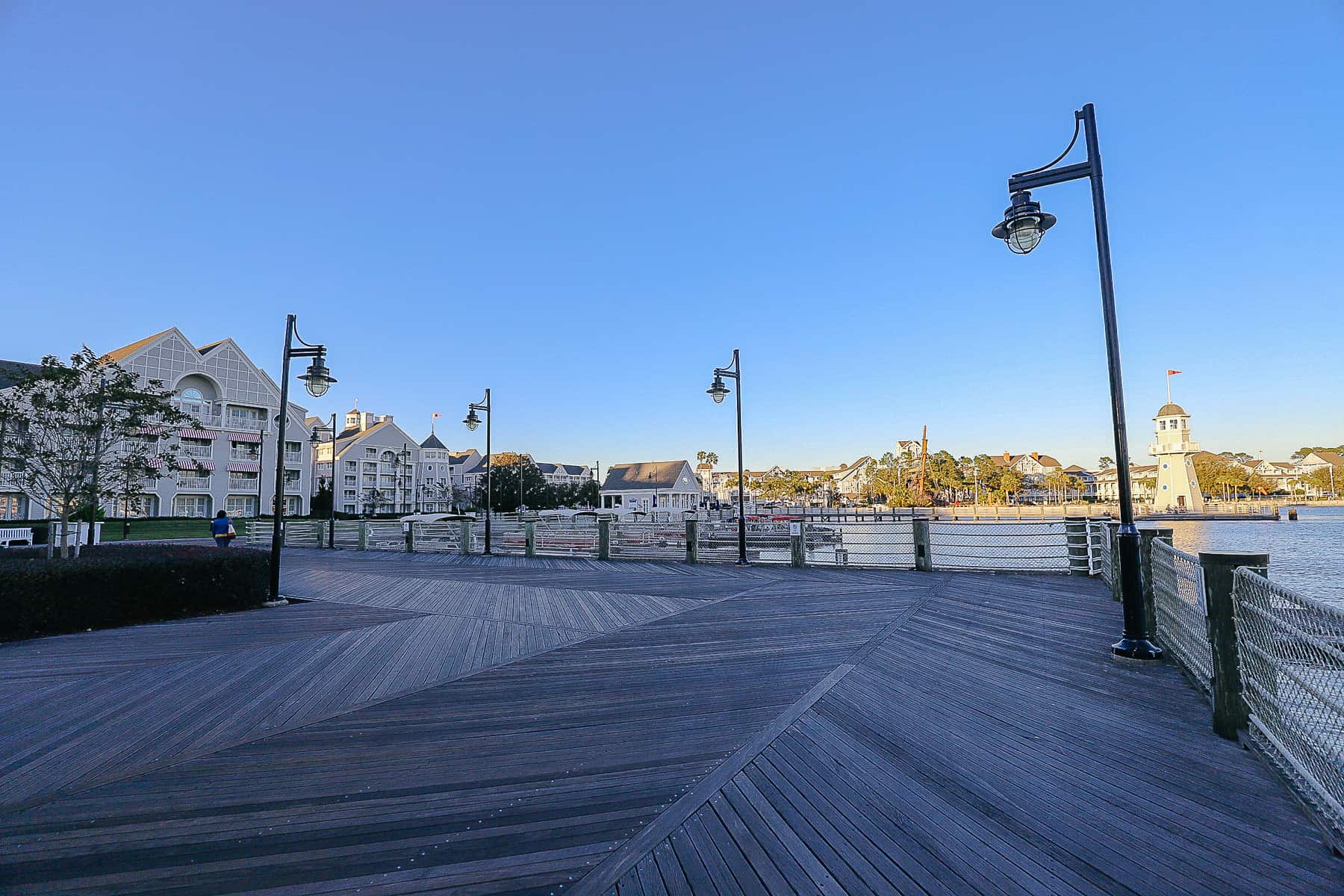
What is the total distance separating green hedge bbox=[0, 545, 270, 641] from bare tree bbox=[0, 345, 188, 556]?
1237mm

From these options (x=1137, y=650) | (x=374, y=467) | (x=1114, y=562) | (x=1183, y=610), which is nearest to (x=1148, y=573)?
(x=1137, y=650)

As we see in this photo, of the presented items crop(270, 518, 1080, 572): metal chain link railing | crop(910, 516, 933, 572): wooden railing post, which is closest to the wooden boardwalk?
crop(910, 516, 933, 572): wooden railing post

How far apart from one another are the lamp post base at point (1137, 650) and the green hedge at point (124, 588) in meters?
11.1

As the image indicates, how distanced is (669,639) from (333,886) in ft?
14.3

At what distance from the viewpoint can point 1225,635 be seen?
3346mm

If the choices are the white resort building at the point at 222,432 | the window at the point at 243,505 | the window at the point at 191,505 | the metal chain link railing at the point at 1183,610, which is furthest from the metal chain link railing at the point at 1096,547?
the window at the point at 243,505

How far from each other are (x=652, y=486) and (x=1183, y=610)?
7357 cm

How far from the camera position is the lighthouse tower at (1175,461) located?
277ft

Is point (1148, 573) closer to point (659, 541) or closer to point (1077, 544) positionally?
point (1077, 544)

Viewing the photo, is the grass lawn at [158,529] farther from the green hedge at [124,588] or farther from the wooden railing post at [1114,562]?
the wooden railing post at [1114,562]

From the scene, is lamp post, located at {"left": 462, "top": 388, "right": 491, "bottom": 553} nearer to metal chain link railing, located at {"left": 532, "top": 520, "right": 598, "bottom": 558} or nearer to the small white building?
metal chain link railing, located at {"left": 532, "top": 520, "right": 598, "bottom": 558}

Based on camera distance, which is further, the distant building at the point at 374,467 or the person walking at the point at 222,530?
the distant building at the point at 374,467

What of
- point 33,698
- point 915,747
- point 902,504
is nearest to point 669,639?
point 915,747

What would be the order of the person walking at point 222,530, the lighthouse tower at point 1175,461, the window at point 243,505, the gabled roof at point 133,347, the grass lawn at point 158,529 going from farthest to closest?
the lighthouse tower at point 1175,461 → the window at point 243,505 → the gabled roof at point 133,347 → the grass lawn at point 158,529 → the person walking at point 222,530
